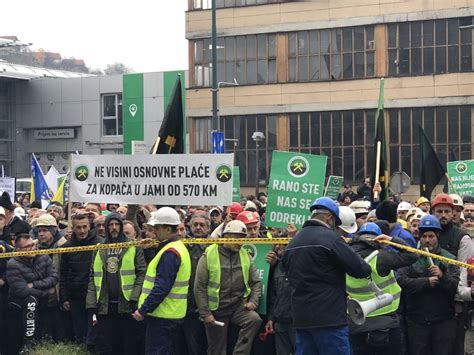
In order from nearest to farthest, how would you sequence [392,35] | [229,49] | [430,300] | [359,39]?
[430,300] → [392,35] → [359,39] → [229,49]

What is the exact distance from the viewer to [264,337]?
11523 mm

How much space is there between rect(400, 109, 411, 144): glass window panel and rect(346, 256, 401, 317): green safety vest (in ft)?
120

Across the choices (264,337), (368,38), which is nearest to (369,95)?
(368,38)

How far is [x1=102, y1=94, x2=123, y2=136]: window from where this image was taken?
60406mm

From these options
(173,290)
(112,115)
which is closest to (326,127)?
(112,115)

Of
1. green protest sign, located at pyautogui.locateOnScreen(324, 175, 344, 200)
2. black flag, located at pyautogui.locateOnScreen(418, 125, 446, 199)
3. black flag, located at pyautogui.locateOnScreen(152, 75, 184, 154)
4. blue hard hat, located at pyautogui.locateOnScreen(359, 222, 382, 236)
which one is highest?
black flag, located at pyautogui.locateOnScreen(152, 75, 184, 154)

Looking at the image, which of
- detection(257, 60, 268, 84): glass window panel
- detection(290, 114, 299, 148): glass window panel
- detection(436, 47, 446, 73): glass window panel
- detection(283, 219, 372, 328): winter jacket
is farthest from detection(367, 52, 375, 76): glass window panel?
detection(283, 219, 372, 328): winter jacket

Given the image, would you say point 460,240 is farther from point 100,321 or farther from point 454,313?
point 100,321

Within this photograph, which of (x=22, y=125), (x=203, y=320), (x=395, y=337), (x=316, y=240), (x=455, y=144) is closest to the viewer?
(x=316, y=240)

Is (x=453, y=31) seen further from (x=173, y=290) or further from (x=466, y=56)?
(x=173, y=290)

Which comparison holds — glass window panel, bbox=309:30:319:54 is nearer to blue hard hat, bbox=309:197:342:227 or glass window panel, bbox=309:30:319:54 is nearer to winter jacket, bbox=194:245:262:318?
winter jacket, bbox=194:245:262:318

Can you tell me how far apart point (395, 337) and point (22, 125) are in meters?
56.4

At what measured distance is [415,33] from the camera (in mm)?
45656

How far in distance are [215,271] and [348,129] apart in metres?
36.9
